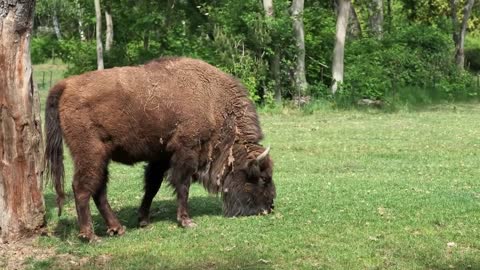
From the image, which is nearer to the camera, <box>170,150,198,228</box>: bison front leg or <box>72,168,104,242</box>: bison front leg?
<box>72,168,104,242</box>: bison front leg

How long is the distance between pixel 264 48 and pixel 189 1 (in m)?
6.77

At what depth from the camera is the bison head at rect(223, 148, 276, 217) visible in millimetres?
9602

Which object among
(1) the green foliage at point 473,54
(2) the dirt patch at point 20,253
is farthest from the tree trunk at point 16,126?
(1) the green foliage at point 473,54

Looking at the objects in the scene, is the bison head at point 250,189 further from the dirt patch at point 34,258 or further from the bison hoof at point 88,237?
the dirt patch at point 34,258

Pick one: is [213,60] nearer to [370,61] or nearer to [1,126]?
[370,61]

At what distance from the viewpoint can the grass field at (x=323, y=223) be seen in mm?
7516

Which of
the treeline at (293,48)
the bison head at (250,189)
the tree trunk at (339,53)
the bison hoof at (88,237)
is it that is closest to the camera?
the bison hoof at (88,237)

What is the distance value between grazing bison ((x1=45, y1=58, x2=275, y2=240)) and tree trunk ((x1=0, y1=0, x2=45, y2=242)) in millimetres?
368

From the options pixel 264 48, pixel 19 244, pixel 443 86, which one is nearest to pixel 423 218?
pixel 19 244

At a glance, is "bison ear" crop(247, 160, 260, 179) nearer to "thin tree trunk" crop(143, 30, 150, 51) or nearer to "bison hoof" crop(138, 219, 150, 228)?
"bison hoof" crop(138, 219, 150, 228)

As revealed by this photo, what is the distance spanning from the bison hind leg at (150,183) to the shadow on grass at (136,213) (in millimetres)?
154

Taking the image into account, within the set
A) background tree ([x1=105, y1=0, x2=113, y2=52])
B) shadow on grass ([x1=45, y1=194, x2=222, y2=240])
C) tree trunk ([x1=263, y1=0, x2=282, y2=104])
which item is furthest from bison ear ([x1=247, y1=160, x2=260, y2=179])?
background tree ([x1=105, y1=0, x2=113, y2=52])

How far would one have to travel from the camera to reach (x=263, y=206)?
9609 millimetres

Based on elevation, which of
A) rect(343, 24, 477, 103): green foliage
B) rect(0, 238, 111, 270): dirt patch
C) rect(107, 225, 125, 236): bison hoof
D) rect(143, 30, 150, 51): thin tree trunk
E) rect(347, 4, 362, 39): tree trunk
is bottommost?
rect(0, 238, 111, 270): dirt patch
